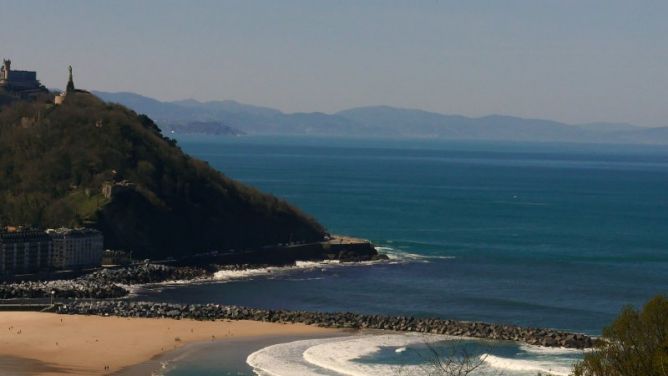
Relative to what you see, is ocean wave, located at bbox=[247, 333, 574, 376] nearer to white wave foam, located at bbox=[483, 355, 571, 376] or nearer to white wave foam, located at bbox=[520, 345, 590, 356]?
Result: white wave foam, located at bbox=[483, 355, 571, 376]

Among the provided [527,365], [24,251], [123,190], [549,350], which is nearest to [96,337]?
[527,365]

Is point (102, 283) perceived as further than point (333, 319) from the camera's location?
Yes

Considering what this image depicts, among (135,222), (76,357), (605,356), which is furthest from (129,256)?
(605,356)

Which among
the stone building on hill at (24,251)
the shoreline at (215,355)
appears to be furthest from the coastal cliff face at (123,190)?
the shoreline at (215,355)

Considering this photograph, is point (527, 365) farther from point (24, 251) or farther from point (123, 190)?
point (123, 190)

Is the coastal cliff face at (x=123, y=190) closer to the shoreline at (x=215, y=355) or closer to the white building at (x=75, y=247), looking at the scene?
the white building at (x=75, y=247)
